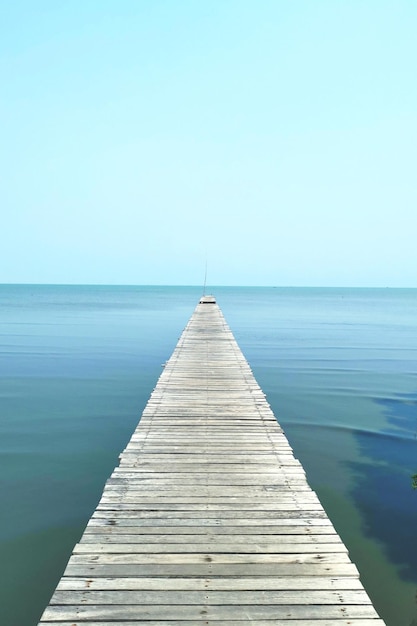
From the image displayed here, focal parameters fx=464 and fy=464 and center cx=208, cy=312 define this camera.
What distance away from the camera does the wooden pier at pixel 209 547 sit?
3.78 metres

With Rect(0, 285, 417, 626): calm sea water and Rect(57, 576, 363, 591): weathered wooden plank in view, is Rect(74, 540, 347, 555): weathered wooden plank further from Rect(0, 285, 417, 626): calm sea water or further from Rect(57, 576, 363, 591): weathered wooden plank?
Rect(0, 285, 417, 626): calm sea water

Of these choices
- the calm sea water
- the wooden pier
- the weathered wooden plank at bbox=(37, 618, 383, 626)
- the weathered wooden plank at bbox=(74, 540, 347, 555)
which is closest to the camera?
the weathered wooden plank at bbox=(37, 618, 383, 626)

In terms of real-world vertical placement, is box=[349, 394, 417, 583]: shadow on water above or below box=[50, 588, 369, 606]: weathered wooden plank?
below

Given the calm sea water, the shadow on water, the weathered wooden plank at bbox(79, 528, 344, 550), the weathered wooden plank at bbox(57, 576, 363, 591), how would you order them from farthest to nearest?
1. the shadow on water
2. the calm sea water
3. the weathered wooden plank at bbox(79, 528, 344, 550)
4. the weathered wooden plank at bbox(57, 576, 363, 591)

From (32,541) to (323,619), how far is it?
554cm

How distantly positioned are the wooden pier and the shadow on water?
2.34 meters

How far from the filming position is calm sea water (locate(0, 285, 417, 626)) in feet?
23.0

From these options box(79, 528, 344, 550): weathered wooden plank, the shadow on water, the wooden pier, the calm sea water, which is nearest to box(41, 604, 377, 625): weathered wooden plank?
the wooden pier

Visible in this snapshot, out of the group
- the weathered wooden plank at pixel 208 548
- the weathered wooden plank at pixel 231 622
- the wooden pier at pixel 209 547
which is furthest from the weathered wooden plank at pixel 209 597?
the weathered wooden plank at pixel 208 548

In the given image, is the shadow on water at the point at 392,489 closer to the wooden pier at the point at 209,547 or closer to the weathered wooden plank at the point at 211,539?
the wooden pier at the point at 209,547

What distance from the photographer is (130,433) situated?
1294 centimetres

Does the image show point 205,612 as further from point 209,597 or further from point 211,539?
point 211,539

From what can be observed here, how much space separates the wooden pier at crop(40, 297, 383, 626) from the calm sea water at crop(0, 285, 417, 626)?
2030mm

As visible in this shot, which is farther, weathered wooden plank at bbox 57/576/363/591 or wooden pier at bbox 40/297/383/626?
weathered wooden plank at bbox 57/576/363/591
